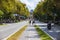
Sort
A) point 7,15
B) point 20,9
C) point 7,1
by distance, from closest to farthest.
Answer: point 7,1 → point 7,15 → point 20,9

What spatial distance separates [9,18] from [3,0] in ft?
117

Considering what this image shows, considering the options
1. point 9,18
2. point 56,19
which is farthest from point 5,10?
point 56,19

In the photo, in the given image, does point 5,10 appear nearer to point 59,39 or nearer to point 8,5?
point 8,5

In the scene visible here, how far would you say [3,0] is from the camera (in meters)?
91.1

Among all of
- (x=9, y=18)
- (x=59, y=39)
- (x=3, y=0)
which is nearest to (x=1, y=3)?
(x=3, y=0)

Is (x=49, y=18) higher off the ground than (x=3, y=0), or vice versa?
(x=3, y=0)

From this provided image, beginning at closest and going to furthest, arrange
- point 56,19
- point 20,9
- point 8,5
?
point 56,19, point 8,5, point 20,9

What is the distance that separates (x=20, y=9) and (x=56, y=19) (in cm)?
10210

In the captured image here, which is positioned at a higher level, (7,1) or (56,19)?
(7,1)

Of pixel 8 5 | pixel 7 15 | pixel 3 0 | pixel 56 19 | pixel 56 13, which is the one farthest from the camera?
pixel 7 15

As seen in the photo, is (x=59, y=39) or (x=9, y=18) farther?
(x=9, y=18)

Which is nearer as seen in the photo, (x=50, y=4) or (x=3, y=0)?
(x=50, y=4)

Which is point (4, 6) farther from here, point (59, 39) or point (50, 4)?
point (59, 39)

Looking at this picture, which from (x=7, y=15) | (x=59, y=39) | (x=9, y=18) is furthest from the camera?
(x=9, y=18)
